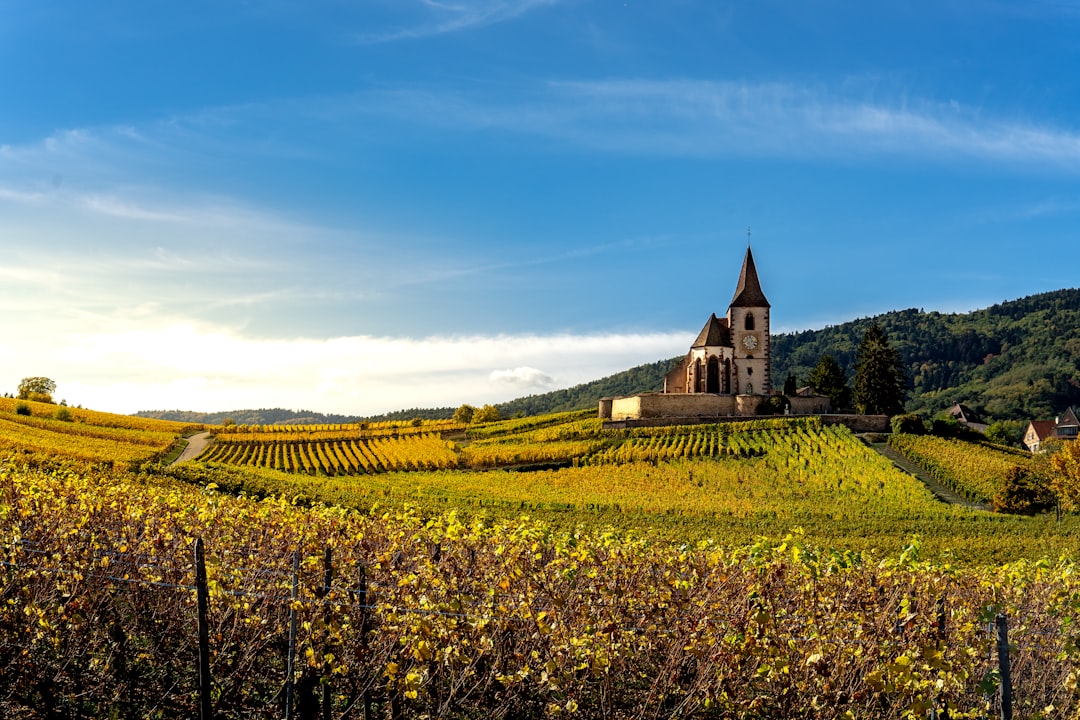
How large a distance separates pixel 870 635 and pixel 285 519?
6.96 meters

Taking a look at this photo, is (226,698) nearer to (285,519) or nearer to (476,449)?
(285,519)

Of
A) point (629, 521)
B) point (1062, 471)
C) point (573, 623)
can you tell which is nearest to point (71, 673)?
point (573, 623)

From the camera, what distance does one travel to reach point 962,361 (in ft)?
483

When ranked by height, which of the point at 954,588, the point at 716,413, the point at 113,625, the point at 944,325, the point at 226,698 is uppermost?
the point at 944,325

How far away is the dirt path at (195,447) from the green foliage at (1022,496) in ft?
143

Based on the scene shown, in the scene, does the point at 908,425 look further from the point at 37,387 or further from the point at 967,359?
the point at 967,359

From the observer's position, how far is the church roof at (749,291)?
67.2 meters

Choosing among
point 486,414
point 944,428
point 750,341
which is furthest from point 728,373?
point 486,414

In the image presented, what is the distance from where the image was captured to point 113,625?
891cm

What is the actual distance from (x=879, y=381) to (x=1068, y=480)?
24.1 m

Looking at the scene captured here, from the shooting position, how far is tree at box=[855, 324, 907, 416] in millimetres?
62312

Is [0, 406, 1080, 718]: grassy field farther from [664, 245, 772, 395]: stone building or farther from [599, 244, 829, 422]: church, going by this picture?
[664, 245, 772, 395]: stone building

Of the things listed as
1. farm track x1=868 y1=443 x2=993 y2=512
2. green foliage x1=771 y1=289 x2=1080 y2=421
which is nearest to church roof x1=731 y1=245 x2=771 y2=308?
farm track x1=868 y1=443 x2=993 y2=512

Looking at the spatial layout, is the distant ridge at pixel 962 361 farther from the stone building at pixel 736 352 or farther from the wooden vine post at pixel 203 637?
the wooden vine post at pixel 203 637
